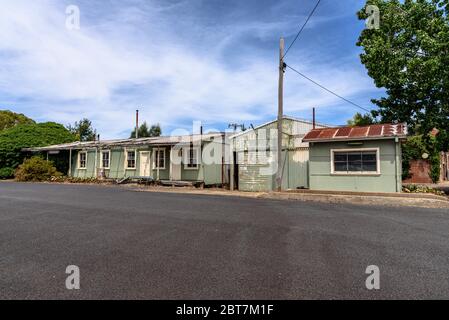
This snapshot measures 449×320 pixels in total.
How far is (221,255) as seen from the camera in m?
4.83

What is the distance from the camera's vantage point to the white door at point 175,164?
67.6ft

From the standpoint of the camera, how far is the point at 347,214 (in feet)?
29.5

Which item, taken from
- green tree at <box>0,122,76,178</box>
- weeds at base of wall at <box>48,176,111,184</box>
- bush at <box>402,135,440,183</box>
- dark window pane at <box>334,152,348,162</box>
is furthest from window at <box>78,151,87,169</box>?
bush at <box>402,135,440,183</box>

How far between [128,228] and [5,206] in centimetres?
633

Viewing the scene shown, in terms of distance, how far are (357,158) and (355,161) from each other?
0.17 metres

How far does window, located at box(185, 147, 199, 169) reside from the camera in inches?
786

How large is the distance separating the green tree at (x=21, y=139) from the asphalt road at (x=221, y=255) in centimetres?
2529

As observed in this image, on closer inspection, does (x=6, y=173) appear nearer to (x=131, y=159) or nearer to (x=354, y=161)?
(x=131, y=159)

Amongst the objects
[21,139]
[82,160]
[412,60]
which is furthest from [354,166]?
[21,139]

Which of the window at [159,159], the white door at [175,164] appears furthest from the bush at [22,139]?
the white door at [175,164]

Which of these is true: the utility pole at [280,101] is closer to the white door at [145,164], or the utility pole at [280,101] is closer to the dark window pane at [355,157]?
the dark window pane at [355,157]

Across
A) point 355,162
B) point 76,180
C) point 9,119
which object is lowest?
point 76,180

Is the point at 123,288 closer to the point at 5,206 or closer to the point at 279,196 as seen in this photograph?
the point at 5,206
